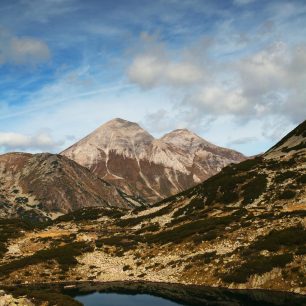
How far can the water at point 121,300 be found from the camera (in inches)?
1721

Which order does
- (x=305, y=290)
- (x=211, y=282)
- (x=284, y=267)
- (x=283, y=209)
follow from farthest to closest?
(x=283, y=209), (x=211, y=282), (x=284, y=267), (x=305, y=290)

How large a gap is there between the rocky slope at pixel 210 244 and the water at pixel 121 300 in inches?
277

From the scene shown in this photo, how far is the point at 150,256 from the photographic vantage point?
6362cm

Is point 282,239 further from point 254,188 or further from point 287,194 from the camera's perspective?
point 254,188

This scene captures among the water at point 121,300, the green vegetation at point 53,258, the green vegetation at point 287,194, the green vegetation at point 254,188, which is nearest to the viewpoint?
the water at point 121,300

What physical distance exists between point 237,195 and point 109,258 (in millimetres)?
33591

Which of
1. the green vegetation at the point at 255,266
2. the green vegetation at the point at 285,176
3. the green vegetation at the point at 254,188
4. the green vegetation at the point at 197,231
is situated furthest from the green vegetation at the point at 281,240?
the green vegetation at the point at 285,176

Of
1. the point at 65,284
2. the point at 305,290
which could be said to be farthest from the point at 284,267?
the point at 65,284

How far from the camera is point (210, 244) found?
59375 mm

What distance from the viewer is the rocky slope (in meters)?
47.8

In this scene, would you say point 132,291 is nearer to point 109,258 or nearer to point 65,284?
point 65,284

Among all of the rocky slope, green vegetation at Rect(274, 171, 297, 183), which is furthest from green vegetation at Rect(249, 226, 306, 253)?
green vegetation at Rect(274, 171, 297, 183)

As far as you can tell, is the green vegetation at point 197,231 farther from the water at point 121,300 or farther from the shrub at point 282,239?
the water at point 121,300

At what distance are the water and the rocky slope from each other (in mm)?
7037
